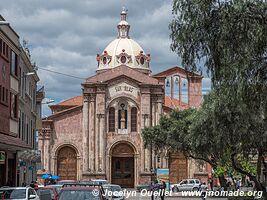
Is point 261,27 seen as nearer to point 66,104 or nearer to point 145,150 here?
point 145,150

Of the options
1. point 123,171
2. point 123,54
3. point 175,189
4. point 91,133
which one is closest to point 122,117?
point 91,133

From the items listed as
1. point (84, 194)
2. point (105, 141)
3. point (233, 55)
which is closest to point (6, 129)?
point (84, 194)

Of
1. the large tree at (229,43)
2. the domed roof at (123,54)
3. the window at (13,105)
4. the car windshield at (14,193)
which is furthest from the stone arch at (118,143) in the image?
the large tree at (229,43)

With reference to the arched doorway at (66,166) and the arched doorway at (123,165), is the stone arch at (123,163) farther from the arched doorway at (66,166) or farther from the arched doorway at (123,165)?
the arched doorway at (66,166)

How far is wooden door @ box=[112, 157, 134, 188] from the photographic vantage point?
6938 cm

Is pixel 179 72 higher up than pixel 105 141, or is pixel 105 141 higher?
pixel 179 72

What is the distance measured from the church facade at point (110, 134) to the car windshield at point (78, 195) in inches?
1951

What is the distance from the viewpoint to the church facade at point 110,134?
68062mm

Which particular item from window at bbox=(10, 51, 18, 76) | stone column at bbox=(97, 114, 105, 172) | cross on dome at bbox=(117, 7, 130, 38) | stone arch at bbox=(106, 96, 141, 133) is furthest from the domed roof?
window at bbox=(10, 51, 18, 76)

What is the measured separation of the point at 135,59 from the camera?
88.8 meters

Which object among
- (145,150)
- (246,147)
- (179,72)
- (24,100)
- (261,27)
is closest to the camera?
(261,27)

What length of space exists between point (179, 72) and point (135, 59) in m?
11.2

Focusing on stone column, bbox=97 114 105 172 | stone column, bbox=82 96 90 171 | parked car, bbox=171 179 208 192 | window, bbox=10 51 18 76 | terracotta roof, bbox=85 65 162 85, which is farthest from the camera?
terracotta roof, bbox=85 65 162 85

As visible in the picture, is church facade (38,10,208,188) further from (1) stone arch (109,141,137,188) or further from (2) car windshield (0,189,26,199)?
(2) car windshield (0,189,26,199)
